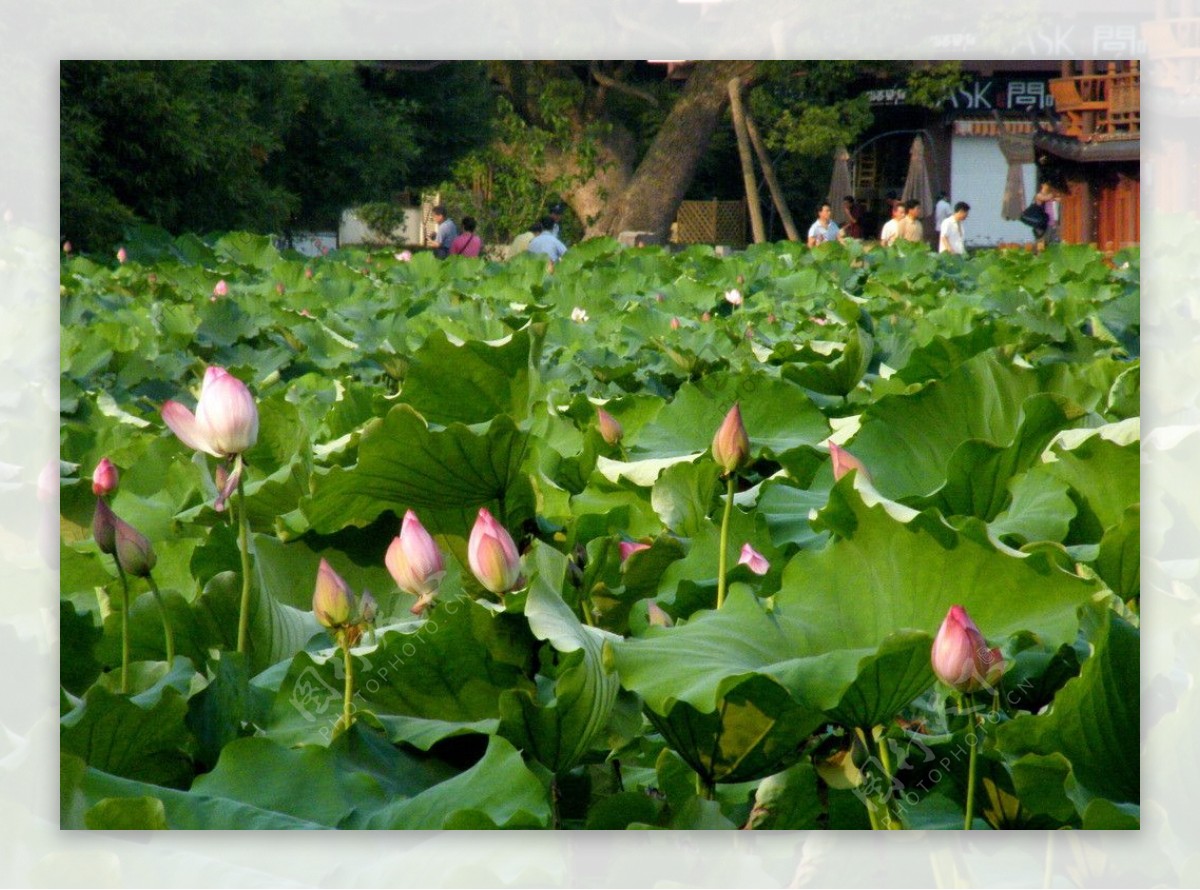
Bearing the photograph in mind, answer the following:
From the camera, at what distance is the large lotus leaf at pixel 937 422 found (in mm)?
1288

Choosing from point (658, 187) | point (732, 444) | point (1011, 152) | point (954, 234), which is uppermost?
point (658, 187)

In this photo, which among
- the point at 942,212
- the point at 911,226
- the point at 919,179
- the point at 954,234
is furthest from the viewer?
the point at 919,179

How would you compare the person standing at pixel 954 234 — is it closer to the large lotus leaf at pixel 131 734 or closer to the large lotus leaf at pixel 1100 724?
the large lotus leaf at pixel 1100 724

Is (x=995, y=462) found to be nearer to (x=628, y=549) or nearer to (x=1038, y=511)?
(x=1038, y=511)

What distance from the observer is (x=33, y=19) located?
4.40 feet

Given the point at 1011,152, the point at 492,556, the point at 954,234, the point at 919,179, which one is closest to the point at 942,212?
the point at 954,234

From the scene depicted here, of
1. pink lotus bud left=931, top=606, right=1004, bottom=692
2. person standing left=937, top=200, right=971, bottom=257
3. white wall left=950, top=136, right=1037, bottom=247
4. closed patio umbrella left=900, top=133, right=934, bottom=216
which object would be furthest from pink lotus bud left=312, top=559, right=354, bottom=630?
closed patio umbrella left=900, top=133, right=934, bottom=216

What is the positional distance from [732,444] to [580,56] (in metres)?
0.69

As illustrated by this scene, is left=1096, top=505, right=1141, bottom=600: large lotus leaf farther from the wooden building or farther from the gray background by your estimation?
the wooden building

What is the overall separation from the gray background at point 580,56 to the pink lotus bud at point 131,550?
100 mm

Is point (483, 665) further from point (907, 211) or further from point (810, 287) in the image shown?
point (907, 211)

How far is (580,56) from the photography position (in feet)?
4.92

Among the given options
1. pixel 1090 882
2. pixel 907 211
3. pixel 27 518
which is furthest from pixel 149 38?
pixel 907 211

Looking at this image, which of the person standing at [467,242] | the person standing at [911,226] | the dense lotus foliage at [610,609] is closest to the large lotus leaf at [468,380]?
the dense lotus foliage at [610,609]
